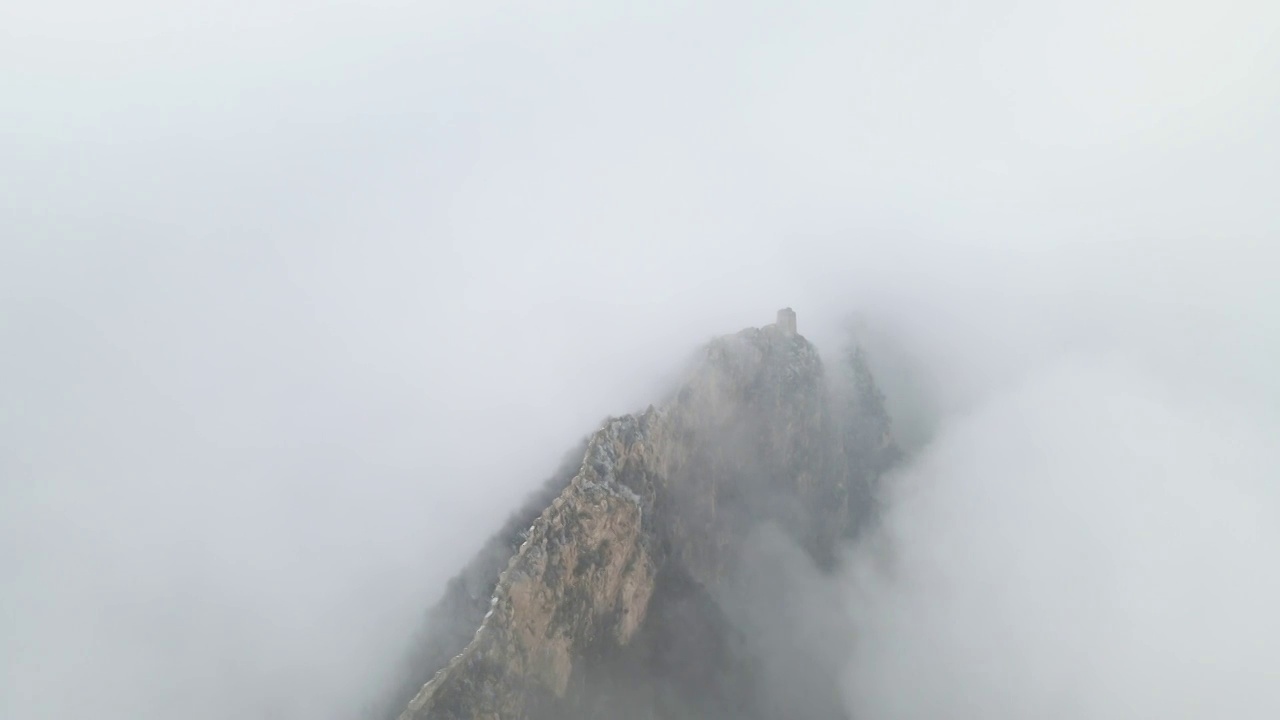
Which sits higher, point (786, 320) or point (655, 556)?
point (786, 320)

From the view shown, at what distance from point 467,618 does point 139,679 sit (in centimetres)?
2645

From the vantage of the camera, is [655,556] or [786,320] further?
[786,320]

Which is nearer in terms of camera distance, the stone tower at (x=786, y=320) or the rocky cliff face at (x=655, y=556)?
the rocky cliff face at (x=655, y=556)

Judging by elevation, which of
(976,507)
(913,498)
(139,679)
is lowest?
(976,507)

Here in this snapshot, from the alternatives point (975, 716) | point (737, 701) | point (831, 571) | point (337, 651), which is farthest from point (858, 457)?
point (337, 651)

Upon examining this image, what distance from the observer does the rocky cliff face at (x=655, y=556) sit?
41531mm

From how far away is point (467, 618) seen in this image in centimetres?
4688

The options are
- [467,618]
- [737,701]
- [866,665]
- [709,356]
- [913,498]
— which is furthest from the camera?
[913,498]

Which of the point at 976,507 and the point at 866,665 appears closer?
the point at 866,665

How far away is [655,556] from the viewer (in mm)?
55312

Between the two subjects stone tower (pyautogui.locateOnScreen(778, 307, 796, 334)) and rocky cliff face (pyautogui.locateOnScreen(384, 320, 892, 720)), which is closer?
rocky cliff face (pyautogui.locateOnScreen(384, 320, 892, 720))

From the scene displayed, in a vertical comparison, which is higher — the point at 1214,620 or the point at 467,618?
the point at 467,618

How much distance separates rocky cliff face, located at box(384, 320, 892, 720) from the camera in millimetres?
41531

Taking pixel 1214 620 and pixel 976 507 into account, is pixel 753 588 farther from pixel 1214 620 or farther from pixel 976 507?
pixel 1214 620
